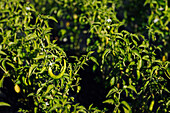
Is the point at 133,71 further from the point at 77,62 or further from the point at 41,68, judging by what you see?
the point at 41,68

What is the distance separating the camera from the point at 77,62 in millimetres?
2705

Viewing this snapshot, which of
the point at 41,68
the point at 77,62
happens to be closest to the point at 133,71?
the point at 77,62

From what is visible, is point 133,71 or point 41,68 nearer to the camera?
point 41,68

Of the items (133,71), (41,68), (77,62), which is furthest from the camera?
(77,62)

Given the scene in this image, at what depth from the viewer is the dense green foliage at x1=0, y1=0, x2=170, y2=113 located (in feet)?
6.39

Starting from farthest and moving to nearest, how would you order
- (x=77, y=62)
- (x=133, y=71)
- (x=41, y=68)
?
(x=77, y=62) < (x=133, y=71) < (x=41, y=68)

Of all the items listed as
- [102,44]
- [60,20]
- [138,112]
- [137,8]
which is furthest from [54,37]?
[138,112]

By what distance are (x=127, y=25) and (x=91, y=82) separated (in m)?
1.62

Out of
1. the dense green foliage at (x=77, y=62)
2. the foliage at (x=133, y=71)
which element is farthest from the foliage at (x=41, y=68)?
the foliage at (x=133, y=71)

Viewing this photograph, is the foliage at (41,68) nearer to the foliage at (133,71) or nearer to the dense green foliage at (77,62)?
the dense green foliage at (77,62)

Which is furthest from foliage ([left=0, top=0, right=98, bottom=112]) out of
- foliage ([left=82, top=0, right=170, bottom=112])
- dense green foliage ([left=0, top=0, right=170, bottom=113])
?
foliage ([left=82, top=0, right=170, bottom=112])

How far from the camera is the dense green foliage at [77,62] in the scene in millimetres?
1946

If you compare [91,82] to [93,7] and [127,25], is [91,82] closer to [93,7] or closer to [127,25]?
[93,7]

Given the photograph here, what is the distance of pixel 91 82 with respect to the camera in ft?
9.47
